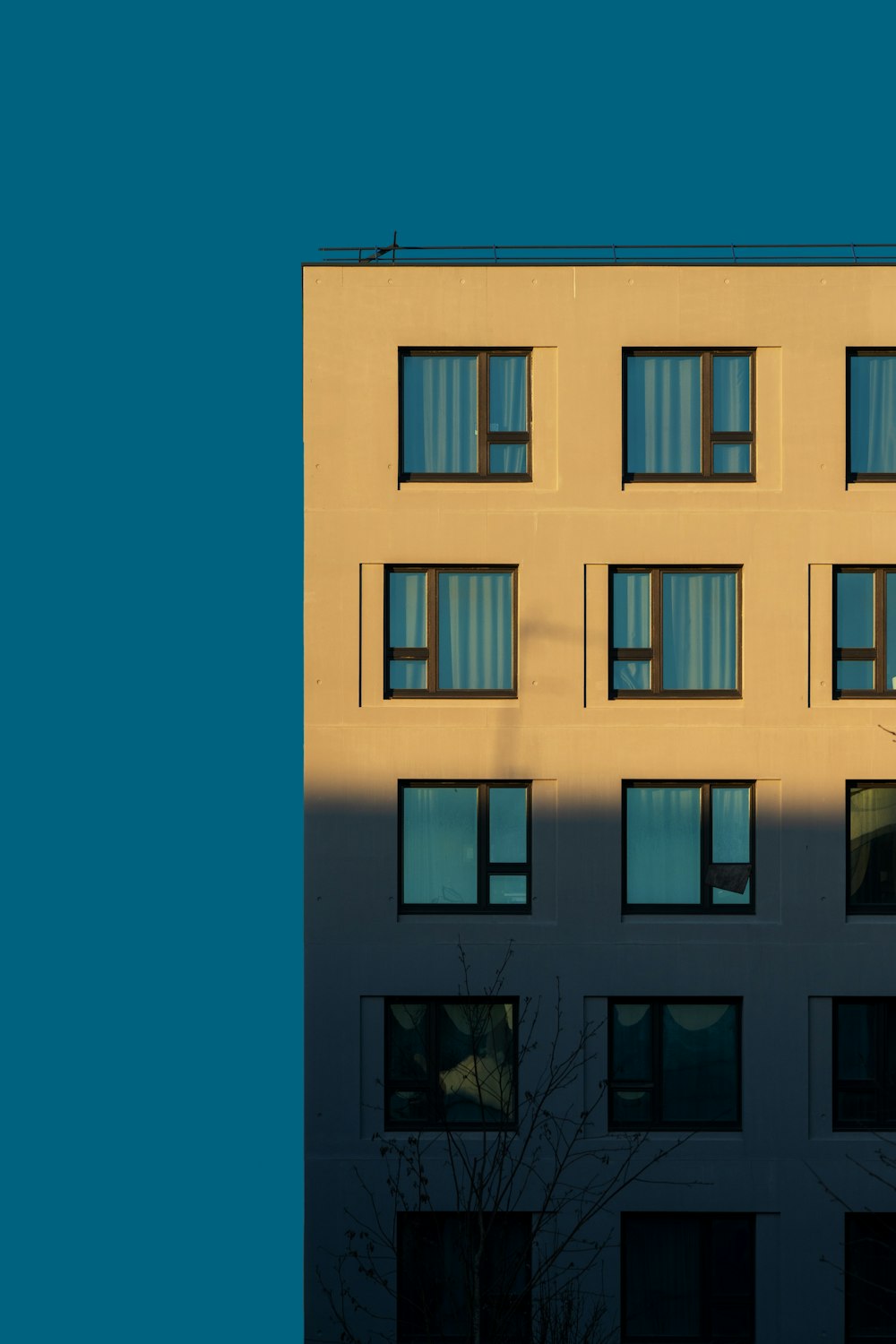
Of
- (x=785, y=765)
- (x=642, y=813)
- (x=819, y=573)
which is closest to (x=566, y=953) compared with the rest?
(x=642, y=813)

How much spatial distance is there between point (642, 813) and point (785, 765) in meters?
2.10

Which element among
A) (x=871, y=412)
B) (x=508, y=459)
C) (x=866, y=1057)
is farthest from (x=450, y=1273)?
(x=871, y=412)

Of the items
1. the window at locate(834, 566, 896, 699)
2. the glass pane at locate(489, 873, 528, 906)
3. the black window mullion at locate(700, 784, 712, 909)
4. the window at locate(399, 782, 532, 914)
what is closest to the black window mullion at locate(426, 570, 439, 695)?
the window at locate(399, 782, 532, 914)

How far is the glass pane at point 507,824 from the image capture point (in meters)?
26.1

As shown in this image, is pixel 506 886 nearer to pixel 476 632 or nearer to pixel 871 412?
pixel 476 632

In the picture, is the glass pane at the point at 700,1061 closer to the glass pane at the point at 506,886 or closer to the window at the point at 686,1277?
the window at the point at 686,1277

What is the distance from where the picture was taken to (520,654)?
26031 mm

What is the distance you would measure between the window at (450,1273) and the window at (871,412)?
37.9 ft

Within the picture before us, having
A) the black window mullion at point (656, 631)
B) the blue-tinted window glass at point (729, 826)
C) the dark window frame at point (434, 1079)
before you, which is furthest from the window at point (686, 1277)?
the black window mullion at point (656, 631)

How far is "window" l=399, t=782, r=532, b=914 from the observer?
26109mm

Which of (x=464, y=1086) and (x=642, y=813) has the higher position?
(x=642, y=813)

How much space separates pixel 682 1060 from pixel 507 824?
4121 millimetres

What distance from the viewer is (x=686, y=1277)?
1029 inches

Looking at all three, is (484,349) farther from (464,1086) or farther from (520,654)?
(464,1086)
